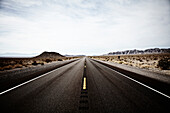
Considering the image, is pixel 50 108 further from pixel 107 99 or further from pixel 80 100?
pixel 107 99

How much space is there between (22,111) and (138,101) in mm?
3771

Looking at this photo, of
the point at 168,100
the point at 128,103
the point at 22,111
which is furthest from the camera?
the point at 168,100

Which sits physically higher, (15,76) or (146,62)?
(15,76)

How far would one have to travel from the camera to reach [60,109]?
288 cm

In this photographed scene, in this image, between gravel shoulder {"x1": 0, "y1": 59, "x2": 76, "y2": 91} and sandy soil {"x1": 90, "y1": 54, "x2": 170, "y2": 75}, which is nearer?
gravel shoulder {"x1": 0, "y1": 59, "x2": 76, "y2": 91}

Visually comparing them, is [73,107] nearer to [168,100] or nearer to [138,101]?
[138,101]

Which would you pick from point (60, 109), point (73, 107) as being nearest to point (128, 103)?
point (73, 107)

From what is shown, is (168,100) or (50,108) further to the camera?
(168,100)

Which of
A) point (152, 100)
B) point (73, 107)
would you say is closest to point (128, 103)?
point (152, 100)

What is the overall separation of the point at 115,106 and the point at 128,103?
0.54 metres

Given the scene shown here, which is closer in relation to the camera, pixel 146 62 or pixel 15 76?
pixel 15 76

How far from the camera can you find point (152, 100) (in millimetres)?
3469

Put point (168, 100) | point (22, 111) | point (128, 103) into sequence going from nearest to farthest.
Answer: point (22, 111), point (128, 103), point (168, 100)

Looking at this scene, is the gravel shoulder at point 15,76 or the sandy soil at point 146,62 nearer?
the gravel shoulder at point 15,76
